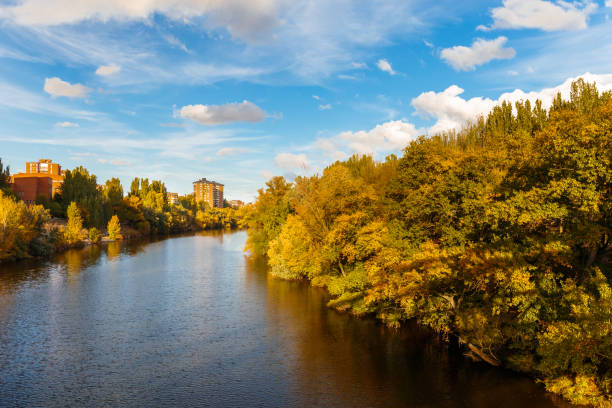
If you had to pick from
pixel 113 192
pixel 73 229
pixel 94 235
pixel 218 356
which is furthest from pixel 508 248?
pixel 113 192

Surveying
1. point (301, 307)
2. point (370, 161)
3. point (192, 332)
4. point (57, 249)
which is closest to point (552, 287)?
point (301, 307)

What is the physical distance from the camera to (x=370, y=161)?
103 m

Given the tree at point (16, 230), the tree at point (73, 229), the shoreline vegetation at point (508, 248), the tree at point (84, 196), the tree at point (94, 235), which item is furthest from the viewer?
the tree at point (84, 196)

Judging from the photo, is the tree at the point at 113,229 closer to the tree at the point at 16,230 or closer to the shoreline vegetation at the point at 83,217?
the shoreline vegetation at the point at 83,217

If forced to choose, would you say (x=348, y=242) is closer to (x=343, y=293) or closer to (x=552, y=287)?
(x=343, y=293)

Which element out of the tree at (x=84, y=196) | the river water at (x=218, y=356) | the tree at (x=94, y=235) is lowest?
the river water at (x=218, y=356)

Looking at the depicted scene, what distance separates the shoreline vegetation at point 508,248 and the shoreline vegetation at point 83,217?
64.7 metres

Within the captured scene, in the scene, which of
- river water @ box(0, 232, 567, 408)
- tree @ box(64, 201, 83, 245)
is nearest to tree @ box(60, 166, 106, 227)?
tree @ box(64, 201, 83, 245)

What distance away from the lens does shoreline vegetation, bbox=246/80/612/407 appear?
22.1 m

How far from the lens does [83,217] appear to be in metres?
111

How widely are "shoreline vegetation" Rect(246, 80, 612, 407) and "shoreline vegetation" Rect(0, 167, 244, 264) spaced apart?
212 feet

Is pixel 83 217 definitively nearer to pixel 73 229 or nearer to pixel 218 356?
pixel 73 229

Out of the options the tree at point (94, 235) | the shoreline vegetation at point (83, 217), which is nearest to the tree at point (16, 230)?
the shoreline vegetation at point (83, 217)

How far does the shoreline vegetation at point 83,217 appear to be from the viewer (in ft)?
241
